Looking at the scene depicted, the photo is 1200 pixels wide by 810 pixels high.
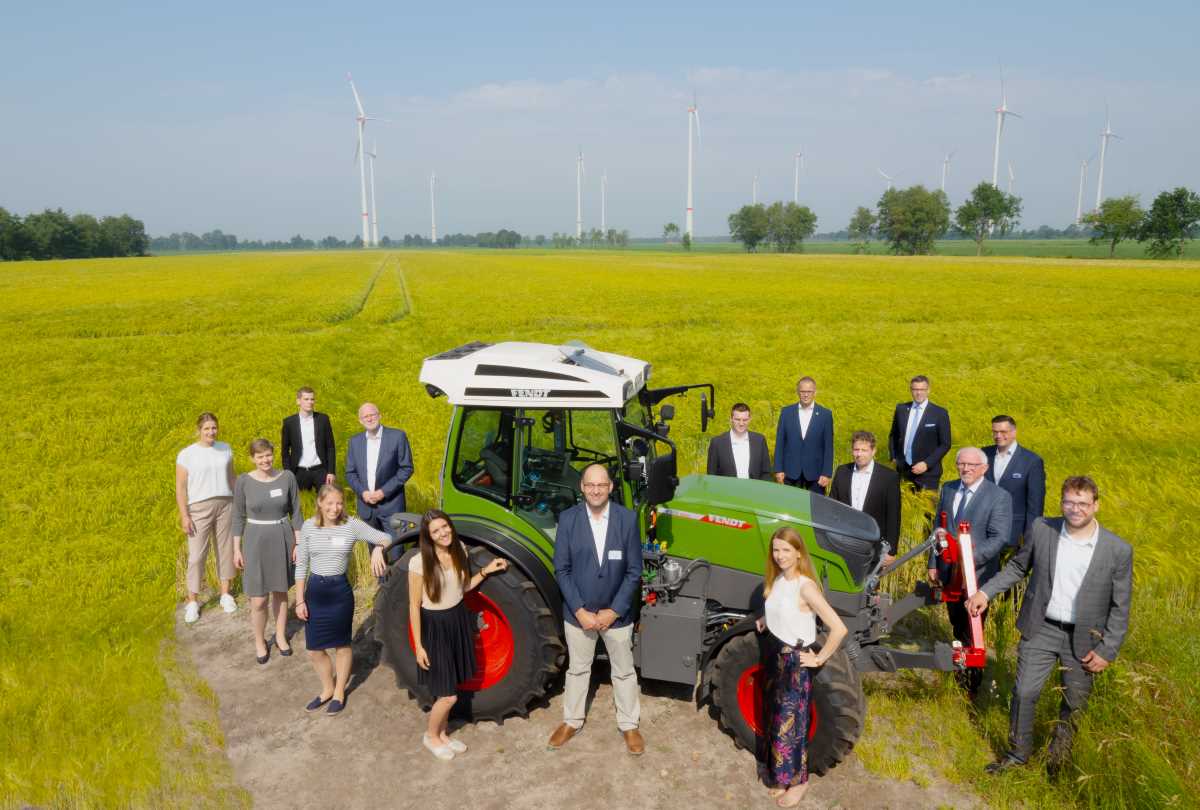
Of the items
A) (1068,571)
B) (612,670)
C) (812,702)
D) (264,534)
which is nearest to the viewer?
(1068,571)

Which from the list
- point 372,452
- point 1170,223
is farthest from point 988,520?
point 1170,223

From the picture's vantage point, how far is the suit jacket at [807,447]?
300 inches

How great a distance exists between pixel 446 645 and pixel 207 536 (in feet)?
11.2

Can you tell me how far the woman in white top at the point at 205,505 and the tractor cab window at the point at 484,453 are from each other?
2767mm

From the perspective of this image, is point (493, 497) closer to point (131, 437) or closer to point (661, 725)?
point (661, 725)

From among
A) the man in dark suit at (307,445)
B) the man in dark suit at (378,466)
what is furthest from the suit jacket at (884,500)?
the man in dark suit at (307,445)

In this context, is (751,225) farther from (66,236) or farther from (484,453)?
(484,453)

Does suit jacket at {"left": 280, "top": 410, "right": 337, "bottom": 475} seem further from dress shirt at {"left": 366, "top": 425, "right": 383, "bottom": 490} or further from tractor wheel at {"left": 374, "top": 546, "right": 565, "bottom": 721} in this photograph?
tractor wheel at {"left": 374, "top": 546, "right": 565, "bottom": 721}

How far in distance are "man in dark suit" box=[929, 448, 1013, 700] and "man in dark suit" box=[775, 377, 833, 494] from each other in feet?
6.89

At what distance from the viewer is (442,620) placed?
185 inches

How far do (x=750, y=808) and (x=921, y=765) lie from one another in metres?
1.21

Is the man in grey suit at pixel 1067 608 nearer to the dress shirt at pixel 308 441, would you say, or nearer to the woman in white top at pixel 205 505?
the woman in white top at pixel 205 505

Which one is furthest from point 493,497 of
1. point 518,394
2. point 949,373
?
point 949,373

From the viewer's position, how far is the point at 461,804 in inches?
172
